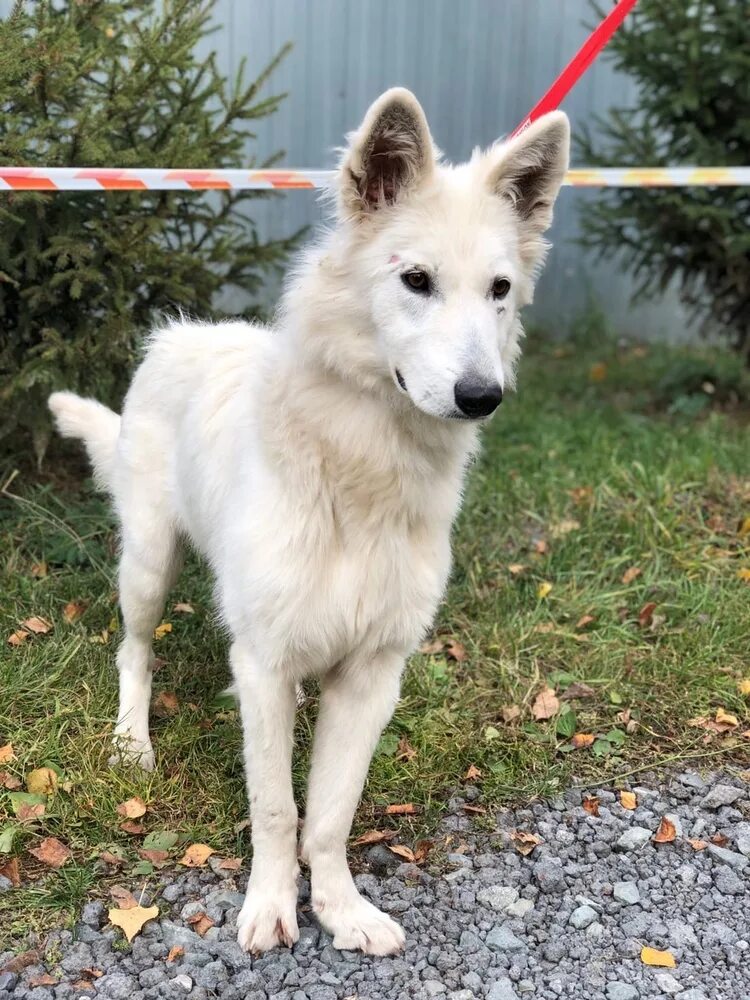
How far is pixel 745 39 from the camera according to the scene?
5938 millimetres

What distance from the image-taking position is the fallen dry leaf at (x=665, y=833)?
3074 mm

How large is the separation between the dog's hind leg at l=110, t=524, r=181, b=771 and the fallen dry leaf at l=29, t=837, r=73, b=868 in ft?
1.42

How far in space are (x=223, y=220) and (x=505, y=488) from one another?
1946 mm

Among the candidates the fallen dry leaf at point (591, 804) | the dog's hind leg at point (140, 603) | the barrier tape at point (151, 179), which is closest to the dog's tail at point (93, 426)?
the dog's hind leg at point (140, 603)

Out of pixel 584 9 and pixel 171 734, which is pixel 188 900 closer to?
pixel 171 734

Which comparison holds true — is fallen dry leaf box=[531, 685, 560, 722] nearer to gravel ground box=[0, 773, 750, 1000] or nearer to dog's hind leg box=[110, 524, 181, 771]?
gravel ground box=[0, 773, 750, 1000]

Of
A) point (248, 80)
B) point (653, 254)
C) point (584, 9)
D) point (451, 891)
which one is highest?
point (584, 9)

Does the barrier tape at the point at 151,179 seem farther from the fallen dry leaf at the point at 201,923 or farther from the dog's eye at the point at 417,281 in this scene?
the fallen dry leaf at the point at 201,923

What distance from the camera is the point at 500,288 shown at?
243 centimetres

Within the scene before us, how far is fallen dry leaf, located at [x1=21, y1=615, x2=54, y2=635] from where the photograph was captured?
3689 mm

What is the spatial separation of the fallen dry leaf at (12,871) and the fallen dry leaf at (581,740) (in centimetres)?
185

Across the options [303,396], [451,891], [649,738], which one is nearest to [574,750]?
[649,738]

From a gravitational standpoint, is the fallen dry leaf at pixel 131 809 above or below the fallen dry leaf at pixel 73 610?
below

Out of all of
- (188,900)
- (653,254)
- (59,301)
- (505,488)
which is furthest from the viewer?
(653,254)
